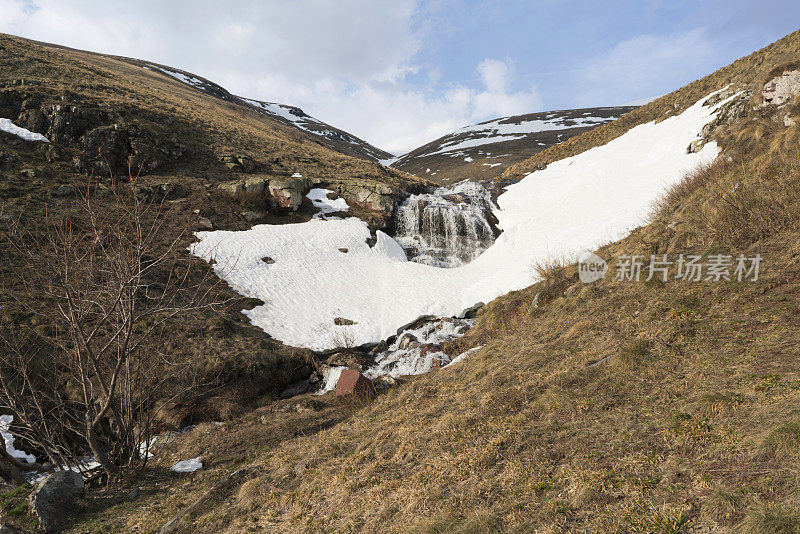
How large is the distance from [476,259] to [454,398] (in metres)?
17.0

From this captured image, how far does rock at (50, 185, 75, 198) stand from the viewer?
17609mm

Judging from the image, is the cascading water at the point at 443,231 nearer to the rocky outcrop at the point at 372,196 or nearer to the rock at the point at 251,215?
the rocky outcrop at the point at 372,196

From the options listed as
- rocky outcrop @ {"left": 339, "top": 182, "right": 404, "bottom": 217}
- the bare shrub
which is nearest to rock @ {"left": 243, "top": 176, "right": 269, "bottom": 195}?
rocky outcrop @ {"left": 339, "top": 182, "right": 404, "bottom": 217}

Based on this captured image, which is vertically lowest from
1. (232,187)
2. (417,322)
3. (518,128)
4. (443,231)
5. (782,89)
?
(417,322)

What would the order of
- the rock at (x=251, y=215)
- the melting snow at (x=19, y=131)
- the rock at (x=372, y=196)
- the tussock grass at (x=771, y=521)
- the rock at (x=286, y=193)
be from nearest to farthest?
1. the tussock grass at (x=771, y=521)
2. the melting snow at (x=19, y=131)
3. the rock at (x=251, y=215)
4. the rock at (x=286, y=193)
5. the rock at (x=372, y=196)

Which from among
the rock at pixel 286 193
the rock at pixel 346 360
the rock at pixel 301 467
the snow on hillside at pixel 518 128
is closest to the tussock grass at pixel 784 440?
the rock at pixel 301 467

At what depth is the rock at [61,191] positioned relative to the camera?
17.6m

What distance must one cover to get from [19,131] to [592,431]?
1285 inches

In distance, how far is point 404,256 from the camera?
2402 cm

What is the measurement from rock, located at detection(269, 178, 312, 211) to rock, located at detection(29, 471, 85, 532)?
2031cm

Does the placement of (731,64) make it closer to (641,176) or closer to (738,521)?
(641,176)

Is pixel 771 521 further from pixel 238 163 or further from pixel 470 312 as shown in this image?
pixel 238 163

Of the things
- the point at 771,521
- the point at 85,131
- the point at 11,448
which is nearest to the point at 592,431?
the point at 771,521

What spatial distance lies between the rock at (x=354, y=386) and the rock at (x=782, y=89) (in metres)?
19.8
